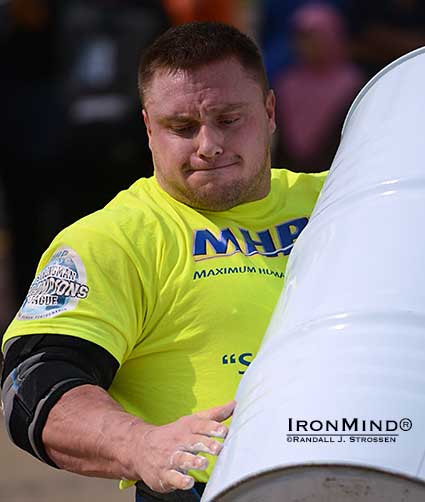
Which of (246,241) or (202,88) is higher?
(202,88)

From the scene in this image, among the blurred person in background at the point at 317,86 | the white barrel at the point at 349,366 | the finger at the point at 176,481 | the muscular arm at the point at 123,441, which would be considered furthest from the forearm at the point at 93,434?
the blurred person in background at the point at 317,86

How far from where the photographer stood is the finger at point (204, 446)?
2.05m

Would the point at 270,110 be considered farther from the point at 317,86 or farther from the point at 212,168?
the point at 317,86

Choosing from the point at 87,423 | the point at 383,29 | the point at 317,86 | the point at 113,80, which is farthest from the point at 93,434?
the point at 383,29

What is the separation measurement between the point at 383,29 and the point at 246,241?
4.38 metres

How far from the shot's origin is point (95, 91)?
6.88m

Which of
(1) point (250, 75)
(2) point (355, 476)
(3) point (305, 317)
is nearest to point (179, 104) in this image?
(1) point (250, 75)

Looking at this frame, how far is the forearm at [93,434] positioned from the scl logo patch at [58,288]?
24 cm

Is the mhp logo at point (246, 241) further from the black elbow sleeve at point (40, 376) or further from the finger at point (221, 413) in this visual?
the finger at point (221, 413)

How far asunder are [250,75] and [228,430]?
103cm

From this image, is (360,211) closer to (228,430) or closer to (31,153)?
(228,430)

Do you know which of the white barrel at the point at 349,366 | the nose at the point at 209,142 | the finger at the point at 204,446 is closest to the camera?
the white barrel at the point at 349,366

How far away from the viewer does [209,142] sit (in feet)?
9.10

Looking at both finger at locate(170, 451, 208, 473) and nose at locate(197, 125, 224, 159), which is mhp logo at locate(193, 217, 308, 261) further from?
finger at locate(170, 451, 208, 473)
